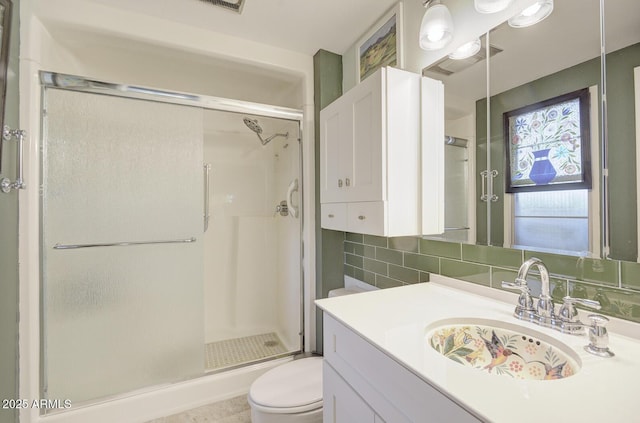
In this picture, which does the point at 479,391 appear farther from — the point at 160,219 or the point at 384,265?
the point at 160,219

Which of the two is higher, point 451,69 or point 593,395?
point 451,69

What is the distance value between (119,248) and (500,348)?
1.91 metres

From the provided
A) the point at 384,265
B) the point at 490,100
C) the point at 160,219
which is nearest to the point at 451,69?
the point at 490,100

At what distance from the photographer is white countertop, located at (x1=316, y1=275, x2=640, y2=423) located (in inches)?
19.2

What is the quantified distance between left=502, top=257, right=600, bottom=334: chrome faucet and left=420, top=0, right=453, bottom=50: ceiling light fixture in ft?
3.39

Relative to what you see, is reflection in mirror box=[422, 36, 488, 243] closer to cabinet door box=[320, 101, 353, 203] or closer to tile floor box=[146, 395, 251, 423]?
cabinet door box=[320, 101, 353, 203]

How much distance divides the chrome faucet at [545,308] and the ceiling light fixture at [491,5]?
946 mm

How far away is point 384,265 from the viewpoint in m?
1.68

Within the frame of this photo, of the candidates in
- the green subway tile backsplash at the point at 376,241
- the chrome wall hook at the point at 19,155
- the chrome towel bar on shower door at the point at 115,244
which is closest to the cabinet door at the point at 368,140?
the green subway tile backsplash at the point at 376,241

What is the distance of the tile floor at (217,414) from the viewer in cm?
158

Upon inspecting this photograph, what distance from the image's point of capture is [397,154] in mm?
Answer: 1269

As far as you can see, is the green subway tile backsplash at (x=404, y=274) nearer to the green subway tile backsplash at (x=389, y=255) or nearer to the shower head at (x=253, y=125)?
the green subway tile backsplash at (x=389, y=255)

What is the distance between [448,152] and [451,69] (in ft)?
1.25

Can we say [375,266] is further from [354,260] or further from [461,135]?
[461,135]
